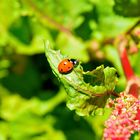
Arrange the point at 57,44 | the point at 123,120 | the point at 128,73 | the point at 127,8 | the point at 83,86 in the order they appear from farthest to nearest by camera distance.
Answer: the point at 57,44 → the point at 127,8 → the point at 128,73 → the point at 83,86 → the point at 123,120

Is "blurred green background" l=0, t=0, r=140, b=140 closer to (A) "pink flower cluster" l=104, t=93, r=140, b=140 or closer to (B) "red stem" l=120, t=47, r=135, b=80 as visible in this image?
(B) "red stem" l=120, t=47, r=135, b=80

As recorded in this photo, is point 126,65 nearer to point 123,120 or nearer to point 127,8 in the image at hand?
point 127,8

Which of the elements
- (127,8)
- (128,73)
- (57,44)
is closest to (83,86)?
(128,73)

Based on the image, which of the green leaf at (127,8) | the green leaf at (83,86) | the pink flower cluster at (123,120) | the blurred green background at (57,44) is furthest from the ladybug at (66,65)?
the blurred green background at (57,44)

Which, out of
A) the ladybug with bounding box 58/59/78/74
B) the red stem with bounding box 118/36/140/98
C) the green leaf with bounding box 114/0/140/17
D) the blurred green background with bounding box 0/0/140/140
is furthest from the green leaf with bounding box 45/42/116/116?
the blurred green background with bounding box 0/0/140/140

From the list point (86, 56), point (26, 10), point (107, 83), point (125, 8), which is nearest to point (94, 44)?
point (86, 56)

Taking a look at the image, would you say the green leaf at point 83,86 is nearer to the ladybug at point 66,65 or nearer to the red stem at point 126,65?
the ladybug at point 66,65
